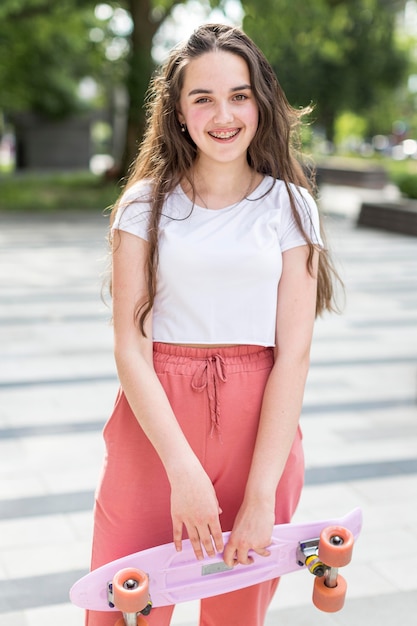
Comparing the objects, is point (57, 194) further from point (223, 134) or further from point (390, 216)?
point (223, 134)

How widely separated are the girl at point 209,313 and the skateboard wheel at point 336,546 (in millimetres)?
109

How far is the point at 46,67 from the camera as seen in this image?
2238 cm

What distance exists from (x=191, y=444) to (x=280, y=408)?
20 cm

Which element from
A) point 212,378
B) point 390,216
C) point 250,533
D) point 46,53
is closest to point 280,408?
point 212,378

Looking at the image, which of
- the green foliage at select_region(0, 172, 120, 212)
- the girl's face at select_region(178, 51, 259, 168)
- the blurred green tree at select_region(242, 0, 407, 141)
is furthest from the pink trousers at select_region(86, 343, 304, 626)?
the blurred green tree at select_region(242, 0, 407, 141)

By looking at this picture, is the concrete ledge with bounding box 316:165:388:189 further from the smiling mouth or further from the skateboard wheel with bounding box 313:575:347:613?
the skateboard wheel with bounding box 313:575:347:613

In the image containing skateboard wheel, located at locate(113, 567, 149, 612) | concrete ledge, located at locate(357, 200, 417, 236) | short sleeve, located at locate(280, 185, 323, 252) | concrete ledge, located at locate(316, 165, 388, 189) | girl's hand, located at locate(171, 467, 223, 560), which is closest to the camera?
skateboard wheel, located at locate(113, 567, 149, 612)

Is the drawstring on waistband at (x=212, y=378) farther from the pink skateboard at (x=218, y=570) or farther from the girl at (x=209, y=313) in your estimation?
the pink skateboard at (x=218, y=570)

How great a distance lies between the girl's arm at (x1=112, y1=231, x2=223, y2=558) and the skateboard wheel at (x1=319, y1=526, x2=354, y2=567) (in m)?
0.20

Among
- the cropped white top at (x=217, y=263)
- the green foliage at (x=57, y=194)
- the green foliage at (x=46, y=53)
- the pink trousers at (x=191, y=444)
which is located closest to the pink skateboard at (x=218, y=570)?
the pink trousers at (x=191, y=444)

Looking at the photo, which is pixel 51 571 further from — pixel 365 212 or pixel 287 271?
pixel 365 212

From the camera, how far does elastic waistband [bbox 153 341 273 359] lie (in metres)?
1.69

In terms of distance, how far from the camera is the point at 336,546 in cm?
157

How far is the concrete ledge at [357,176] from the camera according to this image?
72.1 feet
